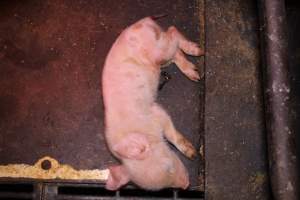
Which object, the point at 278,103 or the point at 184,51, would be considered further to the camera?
the point at 184,51

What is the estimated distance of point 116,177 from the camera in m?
2.55

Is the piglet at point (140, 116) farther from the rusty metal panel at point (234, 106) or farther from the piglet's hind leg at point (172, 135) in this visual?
the rusty metal panel at point (234, 106)

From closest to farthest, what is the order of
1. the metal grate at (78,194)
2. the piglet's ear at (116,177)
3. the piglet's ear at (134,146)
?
the piglet's ear at (134,146), the piglet's ear at (116,177), the metal grate at (78,194)

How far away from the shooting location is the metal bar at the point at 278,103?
2.11m

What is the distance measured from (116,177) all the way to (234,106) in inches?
32.3

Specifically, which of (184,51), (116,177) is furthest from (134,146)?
(184,51)

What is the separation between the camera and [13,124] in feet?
9.27

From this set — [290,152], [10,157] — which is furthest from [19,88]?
[290,152]

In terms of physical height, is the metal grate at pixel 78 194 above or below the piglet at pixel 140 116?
below

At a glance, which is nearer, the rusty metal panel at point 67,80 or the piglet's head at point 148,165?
the piglet's head at point 148,165

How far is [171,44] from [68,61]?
2.35 feet

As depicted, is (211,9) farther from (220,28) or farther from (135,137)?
(135,137)

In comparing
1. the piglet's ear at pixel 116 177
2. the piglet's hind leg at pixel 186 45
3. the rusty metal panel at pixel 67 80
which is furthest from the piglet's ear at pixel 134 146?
the piglet's hind leg at pixel 186 45

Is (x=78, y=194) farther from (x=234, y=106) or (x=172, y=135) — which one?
(x=234, y=106)
